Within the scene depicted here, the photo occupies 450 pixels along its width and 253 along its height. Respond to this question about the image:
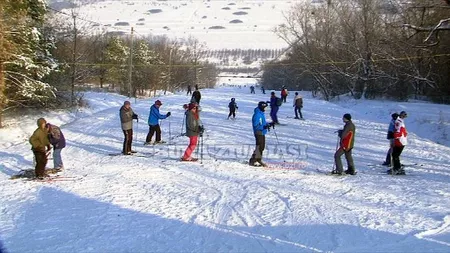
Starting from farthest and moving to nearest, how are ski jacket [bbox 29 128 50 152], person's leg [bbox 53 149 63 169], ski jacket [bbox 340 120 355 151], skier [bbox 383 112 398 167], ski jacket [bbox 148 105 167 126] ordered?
1. ski jacket [bbox 148 105 167 126]
2. skier [bbox 383 112 398 167]
3. person's leg [bbox 53 149 63 169]
4. ski jacket [bbox 340 120 355 151]
5. ski jacket [bbox 29 128 50 152]

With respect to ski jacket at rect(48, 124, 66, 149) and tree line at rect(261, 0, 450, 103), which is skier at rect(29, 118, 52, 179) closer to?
ski jacket at rect(48, 124, 66, 149)

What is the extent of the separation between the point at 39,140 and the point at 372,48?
124ft

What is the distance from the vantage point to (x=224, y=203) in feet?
28.9

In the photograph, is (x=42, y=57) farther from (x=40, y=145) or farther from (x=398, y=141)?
(x=398, y=141)

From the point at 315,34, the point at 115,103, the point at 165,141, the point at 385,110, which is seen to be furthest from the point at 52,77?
the point at 315,34

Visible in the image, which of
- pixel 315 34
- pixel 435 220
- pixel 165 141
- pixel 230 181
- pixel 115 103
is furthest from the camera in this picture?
pixel 315 34

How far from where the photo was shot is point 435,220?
25.3 ft

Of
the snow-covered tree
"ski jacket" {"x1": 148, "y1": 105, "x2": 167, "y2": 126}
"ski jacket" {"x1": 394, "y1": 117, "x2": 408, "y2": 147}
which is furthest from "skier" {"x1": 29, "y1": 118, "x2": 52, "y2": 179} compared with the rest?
the snow-covered tree

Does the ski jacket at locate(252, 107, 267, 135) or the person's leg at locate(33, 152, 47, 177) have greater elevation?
the ski jacket at locate(252, 107, 267, 135)

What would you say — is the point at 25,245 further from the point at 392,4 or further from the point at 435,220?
the point at 392,4

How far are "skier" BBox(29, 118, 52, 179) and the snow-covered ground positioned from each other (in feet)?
2.27

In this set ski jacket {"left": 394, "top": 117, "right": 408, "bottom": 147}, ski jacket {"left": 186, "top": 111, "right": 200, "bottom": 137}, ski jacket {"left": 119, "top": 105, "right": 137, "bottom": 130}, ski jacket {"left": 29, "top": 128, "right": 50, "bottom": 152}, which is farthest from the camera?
ski jacket {"left": 119, "top": 105, "right": 137, "bottom": 130}

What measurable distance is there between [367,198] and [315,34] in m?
47.3

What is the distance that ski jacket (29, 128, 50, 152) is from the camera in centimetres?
1075
